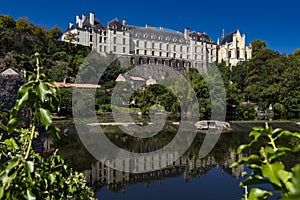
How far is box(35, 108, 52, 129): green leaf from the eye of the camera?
3.26ft

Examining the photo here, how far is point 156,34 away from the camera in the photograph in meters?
43.8

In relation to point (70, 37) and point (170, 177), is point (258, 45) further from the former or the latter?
point (170, 177)

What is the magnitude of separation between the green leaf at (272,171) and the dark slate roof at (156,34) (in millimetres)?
41150

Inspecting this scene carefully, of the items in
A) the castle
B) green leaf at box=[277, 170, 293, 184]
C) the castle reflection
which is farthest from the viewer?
the castle

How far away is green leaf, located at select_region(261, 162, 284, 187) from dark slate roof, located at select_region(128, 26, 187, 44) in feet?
135


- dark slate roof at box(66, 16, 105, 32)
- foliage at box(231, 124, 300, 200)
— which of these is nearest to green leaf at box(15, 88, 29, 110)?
foliage at box(231, 124, 300, 200)

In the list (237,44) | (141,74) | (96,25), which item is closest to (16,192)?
(141,74)

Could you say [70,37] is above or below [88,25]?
below

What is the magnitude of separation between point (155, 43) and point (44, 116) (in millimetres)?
43188

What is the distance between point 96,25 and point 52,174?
39.3 metres

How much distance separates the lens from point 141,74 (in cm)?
3591

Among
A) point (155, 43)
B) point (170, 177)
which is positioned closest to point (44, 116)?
point (170, 177)

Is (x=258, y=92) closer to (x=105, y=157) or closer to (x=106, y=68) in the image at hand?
(x=106, y=68)

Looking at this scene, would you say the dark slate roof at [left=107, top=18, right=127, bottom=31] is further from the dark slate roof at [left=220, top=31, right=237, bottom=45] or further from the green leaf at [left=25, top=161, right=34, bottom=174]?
the green leaf at [left=25, top=161, right=34, bottom=174]
